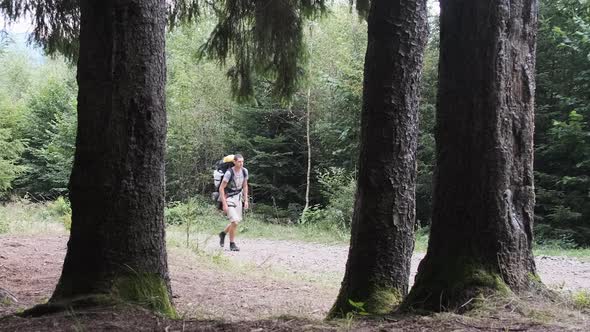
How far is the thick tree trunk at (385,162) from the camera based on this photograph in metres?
3.72

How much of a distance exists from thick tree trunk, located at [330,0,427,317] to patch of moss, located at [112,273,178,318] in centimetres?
117

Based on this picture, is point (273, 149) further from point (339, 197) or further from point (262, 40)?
point (262, 40)

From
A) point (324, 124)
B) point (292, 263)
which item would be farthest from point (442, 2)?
point (324, 124)

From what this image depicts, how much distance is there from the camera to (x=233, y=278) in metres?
7.04

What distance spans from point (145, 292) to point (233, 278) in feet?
12.9

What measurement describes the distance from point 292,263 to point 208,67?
1666 cm

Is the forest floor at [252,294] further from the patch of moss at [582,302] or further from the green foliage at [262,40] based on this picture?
the green foliage at [262,40]

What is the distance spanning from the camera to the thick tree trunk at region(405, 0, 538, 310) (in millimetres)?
2811

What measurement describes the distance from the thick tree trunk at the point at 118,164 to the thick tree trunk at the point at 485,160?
1.66 metres

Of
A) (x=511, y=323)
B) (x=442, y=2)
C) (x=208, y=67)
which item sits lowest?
(x=511, y=323)

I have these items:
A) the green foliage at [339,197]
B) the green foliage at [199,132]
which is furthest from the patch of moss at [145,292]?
the green foliage at [199,132]

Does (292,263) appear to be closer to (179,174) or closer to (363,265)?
(363,265)

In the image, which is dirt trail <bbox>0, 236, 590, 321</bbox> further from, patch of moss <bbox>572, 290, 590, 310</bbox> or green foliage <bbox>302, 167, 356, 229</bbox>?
green foliage <bbox>302, 167, 356, 229</bbox>

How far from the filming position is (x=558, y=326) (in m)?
2.41
